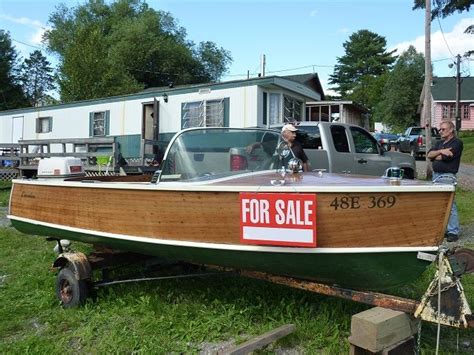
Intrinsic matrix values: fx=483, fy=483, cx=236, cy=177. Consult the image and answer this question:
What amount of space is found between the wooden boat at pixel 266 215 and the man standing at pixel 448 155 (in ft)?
10.3

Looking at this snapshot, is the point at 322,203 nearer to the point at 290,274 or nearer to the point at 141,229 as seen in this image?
the point at 290,274

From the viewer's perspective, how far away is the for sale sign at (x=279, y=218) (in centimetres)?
312

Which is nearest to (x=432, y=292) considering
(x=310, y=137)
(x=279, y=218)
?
(x=279, y=218)

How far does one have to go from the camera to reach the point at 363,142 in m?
9.04

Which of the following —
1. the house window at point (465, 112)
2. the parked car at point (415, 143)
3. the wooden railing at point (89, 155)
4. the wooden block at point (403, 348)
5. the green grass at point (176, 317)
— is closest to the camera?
the wooden block at point (403, 348)

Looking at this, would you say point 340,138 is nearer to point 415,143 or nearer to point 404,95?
point 415,143

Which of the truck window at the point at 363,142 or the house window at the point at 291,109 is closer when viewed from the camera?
the truck window at the point at 363,142

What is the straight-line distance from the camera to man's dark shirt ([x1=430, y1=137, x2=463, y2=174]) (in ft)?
21.4

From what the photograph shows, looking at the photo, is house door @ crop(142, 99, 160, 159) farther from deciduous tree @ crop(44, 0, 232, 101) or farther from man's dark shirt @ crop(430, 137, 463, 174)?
deciduous tree @ crop(44, 0, 232, 101)

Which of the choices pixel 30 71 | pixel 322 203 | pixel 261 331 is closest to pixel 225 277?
pixel 261 331

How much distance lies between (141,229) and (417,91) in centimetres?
5100

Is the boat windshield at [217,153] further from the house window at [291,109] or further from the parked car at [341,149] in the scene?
the house window at [291,109]

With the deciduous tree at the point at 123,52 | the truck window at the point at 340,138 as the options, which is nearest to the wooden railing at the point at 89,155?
the truck window at the point at 340,138

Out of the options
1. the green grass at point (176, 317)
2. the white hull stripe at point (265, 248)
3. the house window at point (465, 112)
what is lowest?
the green grass at point (176, 317)
